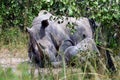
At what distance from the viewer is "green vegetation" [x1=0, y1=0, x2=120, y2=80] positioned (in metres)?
3.27

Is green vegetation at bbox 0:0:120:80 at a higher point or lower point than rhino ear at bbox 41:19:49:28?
higher

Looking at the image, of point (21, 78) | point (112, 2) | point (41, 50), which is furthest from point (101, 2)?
point (21, 78)

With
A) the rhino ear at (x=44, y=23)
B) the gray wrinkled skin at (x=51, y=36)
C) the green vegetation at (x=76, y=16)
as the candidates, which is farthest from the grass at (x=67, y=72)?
the rhino ear at (x=44, y=23)

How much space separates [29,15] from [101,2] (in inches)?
185

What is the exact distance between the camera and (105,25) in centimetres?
589

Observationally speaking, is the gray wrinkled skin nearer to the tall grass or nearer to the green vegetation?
the green vegetation

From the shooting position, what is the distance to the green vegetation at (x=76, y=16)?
327cm

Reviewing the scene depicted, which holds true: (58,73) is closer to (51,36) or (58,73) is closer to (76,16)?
(76,16)

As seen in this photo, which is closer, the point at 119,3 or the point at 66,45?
the point at 119,3

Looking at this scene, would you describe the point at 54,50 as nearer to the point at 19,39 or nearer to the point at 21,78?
the point at 19,39

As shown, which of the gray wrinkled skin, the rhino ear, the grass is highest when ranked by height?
the grass

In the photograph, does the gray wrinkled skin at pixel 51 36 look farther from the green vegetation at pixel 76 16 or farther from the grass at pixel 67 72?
the grass at pixel 67 72

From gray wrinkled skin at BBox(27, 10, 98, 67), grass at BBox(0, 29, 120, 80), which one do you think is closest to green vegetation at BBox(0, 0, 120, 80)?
grass at BBox(0, 29, 120, 80)

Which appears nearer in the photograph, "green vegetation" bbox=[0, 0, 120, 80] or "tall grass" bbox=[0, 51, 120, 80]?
"tall grass" bbox=[0, 51, 120, 80]
